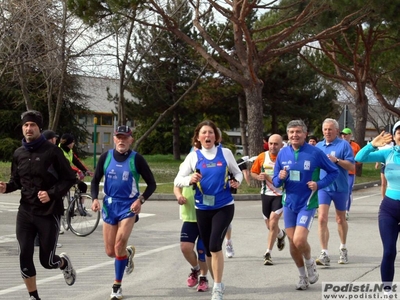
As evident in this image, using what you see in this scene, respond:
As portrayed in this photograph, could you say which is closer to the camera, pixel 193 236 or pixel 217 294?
pixel 217 294

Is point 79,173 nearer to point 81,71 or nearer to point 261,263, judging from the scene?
point 261,263

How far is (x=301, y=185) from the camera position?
280 inches

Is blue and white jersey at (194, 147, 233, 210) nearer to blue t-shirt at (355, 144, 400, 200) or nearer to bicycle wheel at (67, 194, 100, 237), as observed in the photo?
blue t-shirt at (355, 144, 400, 200)

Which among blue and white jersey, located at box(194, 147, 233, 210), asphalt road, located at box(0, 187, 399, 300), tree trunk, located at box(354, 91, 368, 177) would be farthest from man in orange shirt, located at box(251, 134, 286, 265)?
tree trunk, located at box(354, 91, 368, 177)

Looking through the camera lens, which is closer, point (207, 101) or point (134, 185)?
point (134, 185)

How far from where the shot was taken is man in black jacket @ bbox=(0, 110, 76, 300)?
6160 millimetres

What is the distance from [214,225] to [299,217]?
111cm

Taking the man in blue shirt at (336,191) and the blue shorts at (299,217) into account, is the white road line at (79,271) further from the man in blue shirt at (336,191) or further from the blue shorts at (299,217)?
the blue shorts at (299,217)

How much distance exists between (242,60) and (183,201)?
1556cm

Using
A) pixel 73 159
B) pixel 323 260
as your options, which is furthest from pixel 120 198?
→ pixel 73 159

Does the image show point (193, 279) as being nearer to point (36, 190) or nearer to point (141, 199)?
point (141, 199)

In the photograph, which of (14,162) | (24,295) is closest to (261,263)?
(24,295)

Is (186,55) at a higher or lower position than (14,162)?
higher

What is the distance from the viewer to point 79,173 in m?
11.7
